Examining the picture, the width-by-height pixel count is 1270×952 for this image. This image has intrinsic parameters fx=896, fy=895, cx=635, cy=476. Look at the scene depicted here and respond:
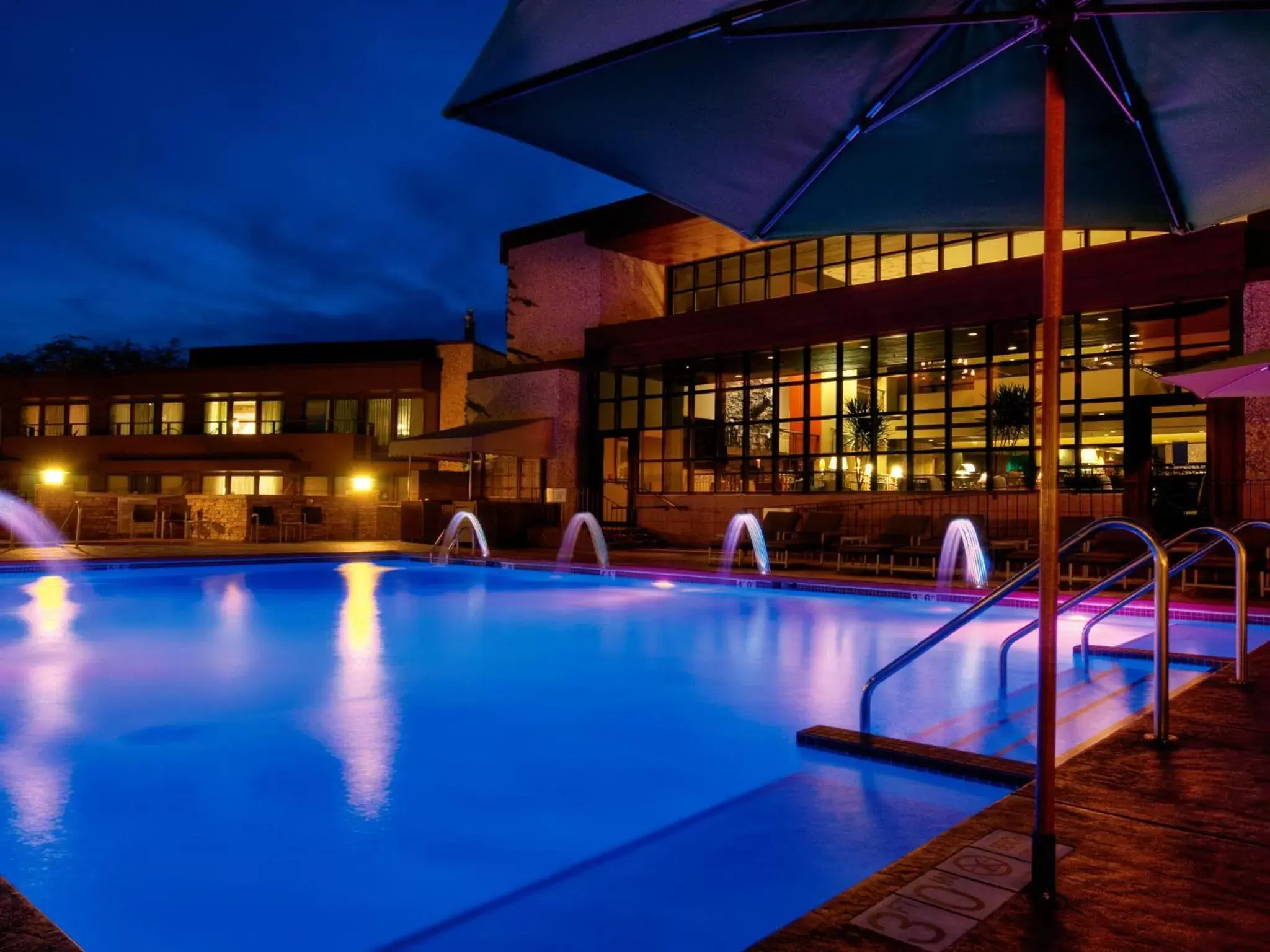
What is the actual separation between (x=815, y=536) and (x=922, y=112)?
→ 13478 mm

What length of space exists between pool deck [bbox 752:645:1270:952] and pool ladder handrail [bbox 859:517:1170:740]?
0.19 m

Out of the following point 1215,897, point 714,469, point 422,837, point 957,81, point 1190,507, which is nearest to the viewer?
point 1215,897

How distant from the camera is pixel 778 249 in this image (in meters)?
22.6

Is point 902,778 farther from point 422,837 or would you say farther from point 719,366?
point 719,366

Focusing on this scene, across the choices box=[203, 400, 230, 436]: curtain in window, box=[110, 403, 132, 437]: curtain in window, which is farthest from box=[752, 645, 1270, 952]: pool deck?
box=[110, 403, 132, 437]: curtain in window

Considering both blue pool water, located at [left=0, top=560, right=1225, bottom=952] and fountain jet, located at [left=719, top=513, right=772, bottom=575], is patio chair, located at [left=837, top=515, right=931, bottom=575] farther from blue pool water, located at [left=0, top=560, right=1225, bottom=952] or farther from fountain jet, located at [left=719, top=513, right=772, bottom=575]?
blue pool water, located at [left=0, top=560, right=1225, bottom=952]

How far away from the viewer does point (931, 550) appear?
13.9 m

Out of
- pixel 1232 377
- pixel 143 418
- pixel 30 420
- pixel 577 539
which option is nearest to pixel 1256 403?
pixel 1232 377

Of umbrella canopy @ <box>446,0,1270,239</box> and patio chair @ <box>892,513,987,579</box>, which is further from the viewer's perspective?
patio chair @ <box>892,513,987,579</box>

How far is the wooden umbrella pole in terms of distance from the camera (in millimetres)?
2070

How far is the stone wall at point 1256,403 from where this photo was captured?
13.9 metres

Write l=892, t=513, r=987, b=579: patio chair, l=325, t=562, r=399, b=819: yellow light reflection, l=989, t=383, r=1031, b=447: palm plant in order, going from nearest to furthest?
1. l=325, t=562, r=399, b=819: yellow light reflection
2. l=892, t=513, r=987, b=579: patio chair
3. l=989, t=383, r=1031, b=447: palm plant

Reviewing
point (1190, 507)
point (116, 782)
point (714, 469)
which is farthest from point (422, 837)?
point (714, 469)

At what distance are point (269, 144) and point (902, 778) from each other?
280 ft
